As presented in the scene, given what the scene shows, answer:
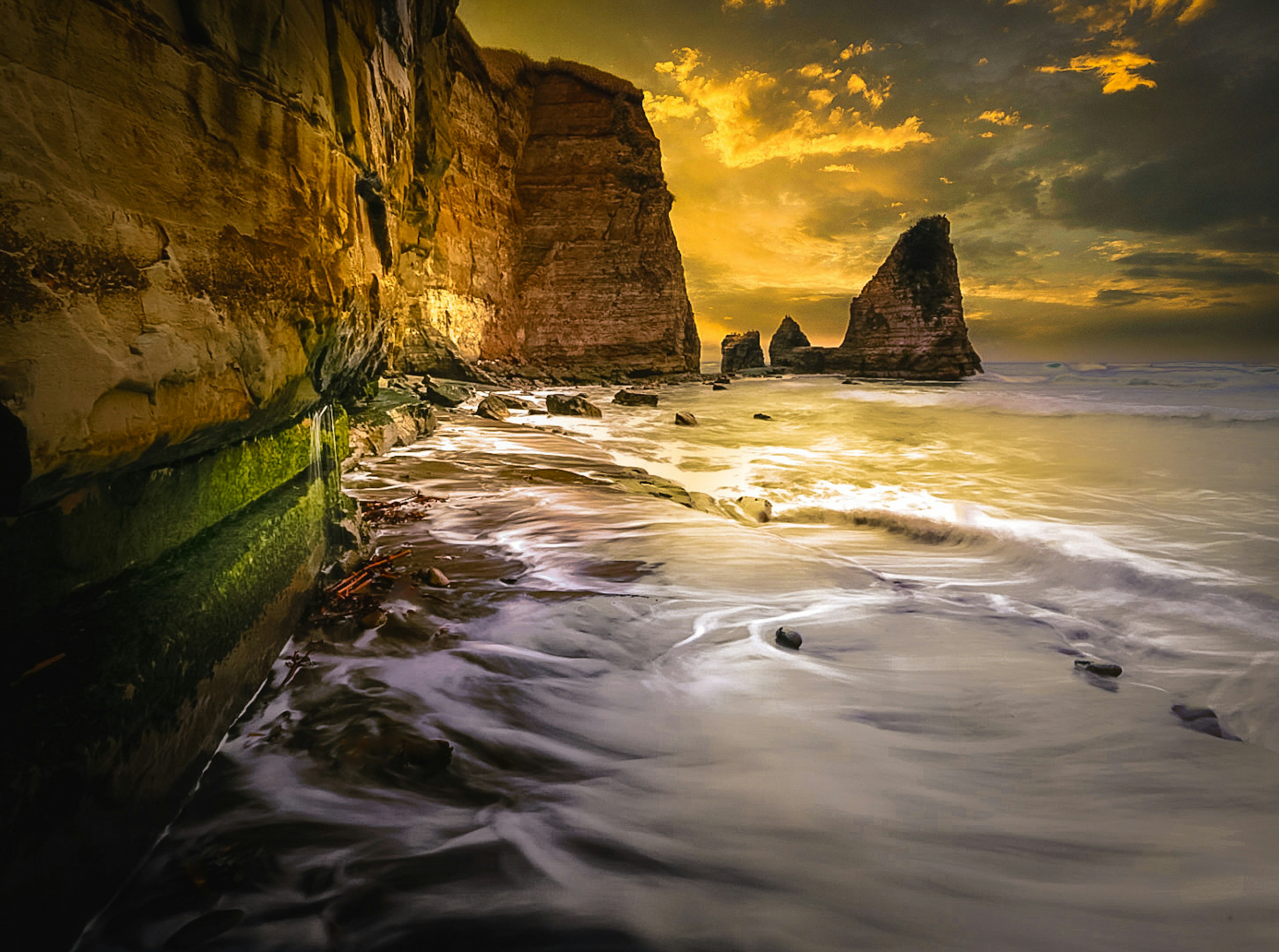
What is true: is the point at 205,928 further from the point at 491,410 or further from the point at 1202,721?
the point at 491,410

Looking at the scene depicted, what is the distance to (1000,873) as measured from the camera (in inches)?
38.6

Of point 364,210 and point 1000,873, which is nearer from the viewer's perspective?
point 1000,873

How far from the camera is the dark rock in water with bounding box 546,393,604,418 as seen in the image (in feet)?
32.5

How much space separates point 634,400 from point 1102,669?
12.0m

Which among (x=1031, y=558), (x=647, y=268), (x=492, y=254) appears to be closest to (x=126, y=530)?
(x=1031, y=558)

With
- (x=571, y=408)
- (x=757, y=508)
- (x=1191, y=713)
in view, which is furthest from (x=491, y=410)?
(x=1191, y=713)

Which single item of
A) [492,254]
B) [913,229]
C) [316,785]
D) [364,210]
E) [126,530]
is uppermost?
[913,229]

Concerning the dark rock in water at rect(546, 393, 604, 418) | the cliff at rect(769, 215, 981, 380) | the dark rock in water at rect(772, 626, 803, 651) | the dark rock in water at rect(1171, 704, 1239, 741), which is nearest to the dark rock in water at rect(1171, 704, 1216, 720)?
the dark rock in water at rect(1171, 704, 1239, 741)

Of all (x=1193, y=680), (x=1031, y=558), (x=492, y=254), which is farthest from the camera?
(x=492, y=254)

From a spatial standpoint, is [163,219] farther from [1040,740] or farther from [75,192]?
[1040,740]

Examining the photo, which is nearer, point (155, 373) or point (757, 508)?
point (155, 373)

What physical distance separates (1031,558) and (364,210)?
156 inches

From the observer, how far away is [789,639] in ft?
6.25

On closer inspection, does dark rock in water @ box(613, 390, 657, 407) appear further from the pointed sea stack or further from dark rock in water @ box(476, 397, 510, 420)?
the pointed sea stack
